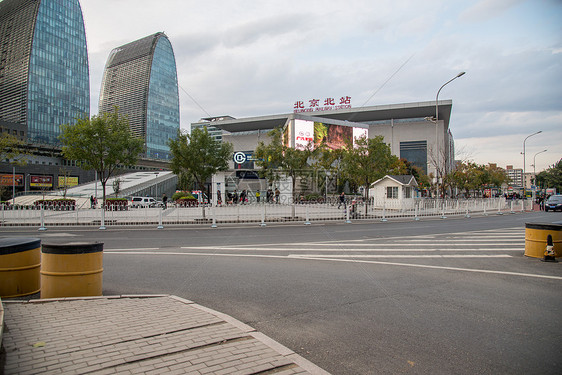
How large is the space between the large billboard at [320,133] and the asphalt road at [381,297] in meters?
39.9

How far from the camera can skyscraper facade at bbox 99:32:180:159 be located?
143250mm

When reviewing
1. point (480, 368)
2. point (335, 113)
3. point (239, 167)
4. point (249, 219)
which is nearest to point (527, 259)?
point (480, 368)

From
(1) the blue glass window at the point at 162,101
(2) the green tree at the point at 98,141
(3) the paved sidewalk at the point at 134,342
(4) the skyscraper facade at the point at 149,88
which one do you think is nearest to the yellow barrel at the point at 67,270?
(3) the paved sidewalk at the point at 134,342

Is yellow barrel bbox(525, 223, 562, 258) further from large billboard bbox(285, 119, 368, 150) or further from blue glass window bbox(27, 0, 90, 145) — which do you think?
blue glass window bbox(27, 0, 90, 145)

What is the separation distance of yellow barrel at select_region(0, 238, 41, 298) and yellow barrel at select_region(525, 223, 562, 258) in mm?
11330

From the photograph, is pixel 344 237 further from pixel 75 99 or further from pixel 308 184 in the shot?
pixel 75 99

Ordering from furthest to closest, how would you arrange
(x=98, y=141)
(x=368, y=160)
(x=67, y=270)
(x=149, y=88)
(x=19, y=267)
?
(x=149, y=88), (x=368, y=160), (x=98, y=141), (x=19, y=267), (x=67, y=270)

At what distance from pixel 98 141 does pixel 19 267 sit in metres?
23.9

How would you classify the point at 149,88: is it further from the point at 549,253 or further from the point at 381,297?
the point at 381,297

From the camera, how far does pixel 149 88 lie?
5635 inches

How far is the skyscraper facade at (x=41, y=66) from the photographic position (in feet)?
337

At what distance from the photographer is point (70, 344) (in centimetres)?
370

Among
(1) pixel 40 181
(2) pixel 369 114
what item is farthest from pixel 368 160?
(1) pixel 40 181

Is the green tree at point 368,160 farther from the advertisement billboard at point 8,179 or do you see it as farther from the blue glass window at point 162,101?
the blue glass window at point 162,101
